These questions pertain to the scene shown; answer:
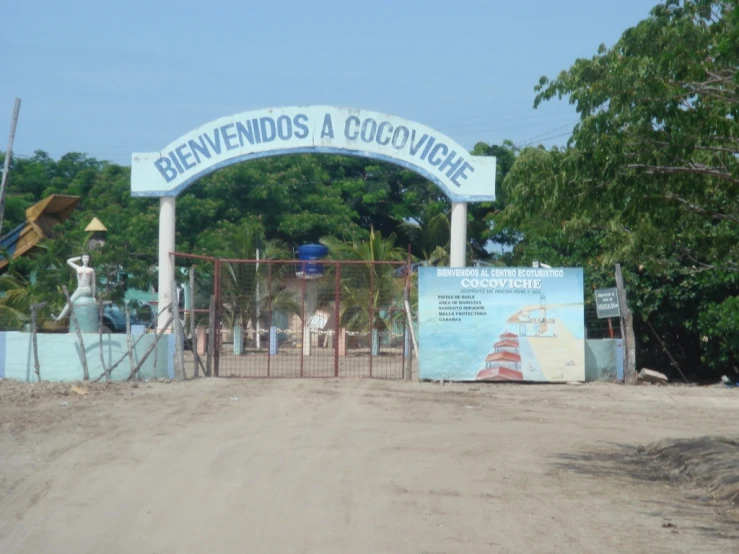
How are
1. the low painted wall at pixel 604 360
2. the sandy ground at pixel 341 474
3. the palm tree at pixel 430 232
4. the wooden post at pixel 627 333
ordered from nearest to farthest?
1. the sandy ground at pixel 341 474
2. the wooden post at pixel 627 333
3. the low painted wall at pixel 604 360
4. the palm tree at pixel 430 232

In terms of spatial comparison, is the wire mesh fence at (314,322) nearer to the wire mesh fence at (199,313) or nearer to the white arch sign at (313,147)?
the wire mesh fence at (199,313)

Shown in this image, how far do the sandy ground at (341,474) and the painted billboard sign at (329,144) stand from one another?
511 centimetres

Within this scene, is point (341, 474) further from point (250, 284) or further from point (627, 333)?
point (250, 284)

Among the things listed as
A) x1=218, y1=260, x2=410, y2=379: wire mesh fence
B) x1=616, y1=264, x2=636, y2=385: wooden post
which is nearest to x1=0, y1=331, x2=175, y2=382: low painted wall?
x1=218, y1=260, x2=410, y2=379: wire mesh fence

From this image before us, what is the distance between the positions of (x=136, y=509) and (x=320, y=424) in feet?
17.8

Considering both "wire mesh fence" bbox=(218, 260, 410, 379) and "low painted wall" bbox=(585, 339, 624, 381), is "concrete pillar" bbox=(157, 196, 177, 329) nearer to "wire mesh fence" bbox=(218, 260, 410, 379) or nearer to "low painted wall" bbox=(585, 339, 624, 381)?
"wire mesh fence" bbox=(218, 260, 410, 379)

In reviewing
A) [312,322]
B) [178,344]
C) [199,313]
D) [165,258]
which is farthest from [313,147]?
[199,313]

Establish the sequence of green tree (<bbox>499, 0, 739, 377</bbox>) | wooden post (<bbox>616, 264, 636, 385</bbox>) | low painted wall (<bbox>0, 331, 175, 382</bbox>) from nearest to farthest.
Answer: green tree (<bbox>499, 0, 739, 377</bbox>), low painted wall (<bbox>0, 331, 175, 382</bbox>), wooden post (<bbox>616, 264, 636, 385</bbox>)

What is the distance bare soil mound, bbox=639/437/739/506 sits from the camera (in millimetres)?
9225

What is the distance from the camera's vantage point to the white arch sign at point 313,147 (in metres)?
19.3

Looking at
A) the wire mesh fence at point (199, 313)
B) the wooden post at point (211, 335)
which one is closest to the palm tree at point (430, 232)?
the wire mesh fence at point (199, 313)

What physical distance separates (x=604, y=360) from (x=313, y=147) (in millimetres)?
7346

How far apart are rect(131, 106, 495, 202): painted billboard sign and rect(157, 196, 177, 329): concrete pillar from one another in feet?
2.45

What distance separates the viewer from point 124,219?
32.4m
